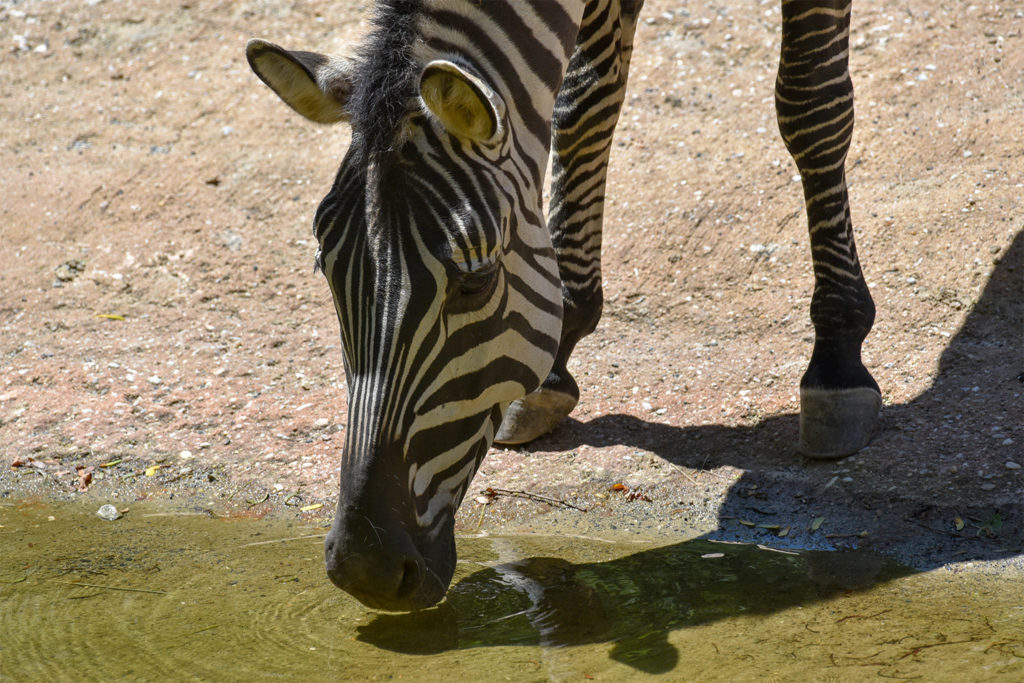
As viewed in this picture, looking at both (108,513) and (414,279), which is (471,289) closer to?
(414,279)

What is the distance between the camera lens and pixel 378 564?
259 centimetres

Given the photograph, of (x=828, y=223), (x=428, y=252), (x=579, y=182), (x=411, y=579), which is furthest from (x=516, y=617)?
(x=828, y=223)

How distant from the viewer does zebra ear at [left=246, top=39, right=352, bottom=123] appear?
2973 millimetres

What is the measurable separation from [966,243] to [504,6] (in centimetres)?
347

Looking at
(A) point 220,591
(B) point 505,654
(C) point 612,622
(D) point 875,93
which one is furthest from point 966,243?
(A) point 220,591

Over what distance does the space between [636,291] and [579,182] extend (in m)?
1.31

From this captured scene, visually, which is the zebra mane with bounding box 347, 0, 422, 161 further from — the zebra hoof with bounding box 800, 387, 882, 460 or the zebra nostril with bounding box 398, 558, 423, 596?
the zebra hoof with bounding box 800, 387, 882, 460

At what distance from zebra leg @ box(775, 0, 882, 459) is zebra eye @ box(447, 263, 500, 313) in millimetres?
2115

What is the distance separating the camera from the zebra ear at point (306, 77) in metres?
2.97

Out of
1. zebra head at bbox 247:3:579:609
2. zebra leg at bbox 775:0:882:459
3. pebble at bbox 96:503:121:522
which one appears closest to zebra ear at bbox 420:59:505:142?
zebra head at bbox 247:3:579:609

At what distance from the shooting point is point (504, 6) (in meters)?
3.14

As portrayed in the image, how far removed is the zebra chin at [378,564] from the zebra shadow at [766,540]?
60 centimetres

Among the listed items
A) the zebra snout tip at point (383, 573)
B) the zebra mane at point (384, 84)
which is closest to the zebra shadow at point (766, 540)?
the zebra snout tip at point (383, 573)

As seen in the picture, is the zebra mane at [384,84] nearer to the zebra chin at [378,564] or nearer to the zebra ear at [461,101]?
the zebra ear at [461,101]
